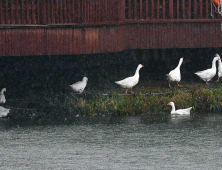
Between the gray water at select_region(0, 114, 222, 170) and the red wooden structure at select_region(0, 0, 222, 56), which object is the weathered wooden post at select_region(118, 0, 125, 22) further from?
the gray water at select_region(0, 114, 222, 170)

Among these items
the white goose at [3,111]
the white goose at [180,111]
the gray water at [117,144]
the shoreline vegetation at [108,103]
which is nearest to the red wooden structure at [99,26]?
the shoreline vegetation at [108,103]

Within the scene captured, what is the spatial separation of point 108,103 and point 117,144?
456cm

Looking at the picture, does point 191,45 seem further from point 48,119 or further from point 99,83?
point 48,119

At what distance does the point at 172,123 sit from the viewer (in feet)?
62.6

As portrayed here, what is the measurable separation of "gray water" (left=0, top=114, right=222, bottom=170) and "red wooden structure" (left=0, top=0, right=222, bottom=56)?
2.90 meters

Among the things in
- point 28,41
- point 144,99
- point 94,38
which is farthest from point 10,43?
point 144,99

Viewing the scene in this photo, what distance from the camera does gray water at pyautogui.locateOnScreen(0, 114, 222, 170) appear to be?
14000mm

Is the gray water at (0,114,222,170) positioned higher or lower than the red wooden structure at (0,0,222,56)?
lower

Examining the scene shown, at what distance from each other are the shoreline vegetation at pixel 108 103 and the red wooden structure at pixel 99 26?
1.39 m

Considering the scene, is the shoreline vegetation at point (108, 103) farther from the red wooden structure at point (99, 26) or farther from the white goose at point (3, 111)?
the red wooden structure at point (99, 26)

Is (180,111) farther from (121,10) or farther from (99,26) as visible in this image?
(121,10)

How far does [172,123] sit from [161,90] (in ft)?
11.0

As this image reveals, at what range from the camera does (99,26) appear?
72.9 feet

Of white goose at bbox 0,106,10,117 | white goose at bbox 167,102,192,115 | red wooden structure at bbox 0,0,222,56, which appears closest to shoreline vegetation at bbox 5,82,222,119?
white goose at bbox 0,106,10,117
